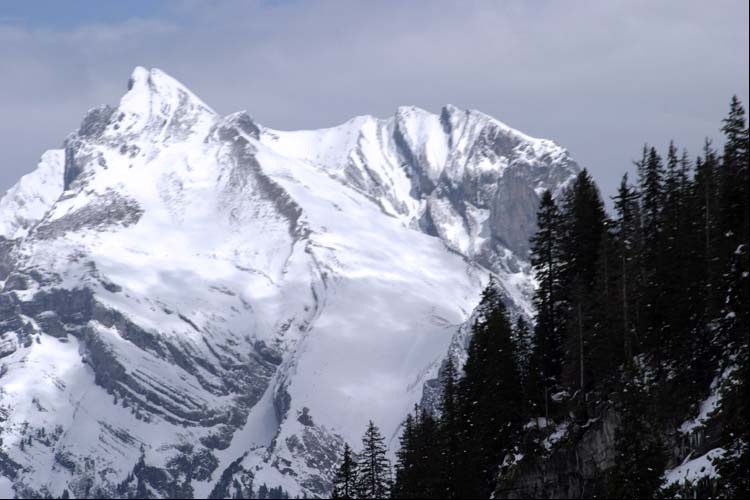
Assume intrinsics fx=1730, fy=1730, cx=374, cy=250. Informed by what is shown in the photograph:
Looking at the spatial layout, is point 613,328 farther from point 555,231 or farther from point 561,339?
point 555,231

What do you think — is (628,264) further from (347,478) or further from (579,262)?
(347,478)

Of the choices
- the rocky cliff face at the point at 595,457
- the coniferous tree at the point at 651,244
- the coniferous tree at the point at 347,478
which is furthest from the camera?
the coniferous tree at the point at 347,478

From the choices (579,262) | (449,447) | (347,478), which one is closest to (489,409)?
(449,447)

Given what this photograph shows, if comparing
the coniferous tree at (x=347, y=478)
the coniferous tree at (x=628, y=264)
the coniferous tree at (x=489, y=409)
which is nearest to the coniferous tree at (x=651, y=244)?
the coniferous tree at (x=628, y=264)

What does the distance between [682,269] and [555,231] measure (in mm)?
20197

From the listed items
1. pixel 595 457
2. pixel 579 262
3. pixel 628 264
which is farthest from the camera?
pixel 579 262

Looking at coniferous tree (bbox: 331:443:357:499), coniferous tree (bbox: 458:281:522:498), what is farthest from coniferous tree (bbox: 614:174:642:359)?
coniferous tree (bbox: 331:443:357:499)

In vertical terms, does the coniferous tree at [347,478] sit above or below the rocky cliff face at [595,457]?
above

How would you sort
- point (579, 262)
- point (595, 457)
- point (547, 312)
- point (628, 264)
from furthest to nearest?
point (579, 262), point (547, 312), point (628, 264), point (595, 457)

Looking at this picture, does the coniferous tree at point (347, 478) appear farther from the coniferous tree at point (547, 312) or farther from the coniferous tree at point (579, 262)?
the coniferous tree at point (579, 262)

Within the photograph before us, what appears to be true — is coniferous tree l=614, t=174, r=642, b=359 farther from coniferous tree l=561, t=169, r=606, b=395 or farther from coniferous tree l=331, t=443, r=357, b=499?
coniferous tree l=331, t=443, r=357, b=499

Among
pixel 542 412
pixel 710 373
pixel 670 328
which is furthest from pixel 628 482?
pixel 542 412

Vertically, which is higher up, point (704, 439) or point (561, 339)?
point (561, 339)

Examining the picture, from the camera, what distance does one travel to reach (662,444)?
301 ft
